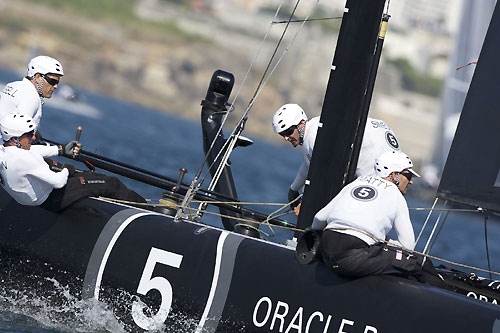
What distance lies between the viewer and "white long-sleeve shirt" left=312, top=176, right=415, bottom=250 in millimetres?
5031

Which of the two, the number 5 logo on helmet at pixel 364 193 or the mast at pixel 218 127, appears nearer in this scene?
the number 5 logo on helmet at pixel 364 193

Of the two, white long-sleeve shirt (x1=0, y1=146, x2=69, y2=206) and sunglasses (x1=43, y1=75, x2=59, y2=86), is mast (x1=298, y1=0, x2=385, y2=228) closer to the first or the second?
white long-sleeve shirt (x1=0, y1=146, x2=69, y2=206)

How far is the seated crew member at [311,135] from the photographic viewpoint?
6320 millimetres

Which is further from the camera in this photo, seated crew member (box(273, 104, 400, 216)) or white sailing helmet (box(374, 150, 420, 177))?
seated crew member (box(273, 104, 400, 216))

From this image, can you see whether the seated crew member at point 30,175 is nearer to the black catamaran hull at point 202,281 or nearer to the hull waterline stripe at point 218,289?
the black catamaran hull at point 202,281

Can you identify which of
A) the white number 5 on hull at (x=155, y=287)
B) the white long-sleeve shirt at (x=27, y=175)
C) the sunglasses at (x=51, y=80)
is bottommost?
the white number 5 on hull at (x=155, y=287)

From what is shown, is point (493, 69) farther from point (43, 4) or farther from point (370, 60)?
point (43, 4)

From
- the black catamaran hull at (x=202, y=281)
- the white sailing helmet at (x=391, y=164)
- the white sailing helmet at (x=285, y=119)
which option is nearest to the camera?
the black catamaran hull at (x=202, y=281)

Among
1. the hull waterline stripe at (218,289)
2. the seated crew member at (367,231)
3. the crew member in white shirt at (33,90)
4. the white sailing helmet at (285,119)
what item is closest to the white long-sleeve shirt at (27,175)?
the crew member in white shirt at (33,90)

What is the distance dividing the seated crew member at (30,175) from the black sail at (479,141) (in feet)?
7.41

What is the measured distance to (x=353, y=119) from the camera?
589cm

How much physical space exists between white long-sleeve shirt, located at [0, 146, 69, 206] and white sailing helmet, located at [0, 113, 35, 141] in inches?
3.2

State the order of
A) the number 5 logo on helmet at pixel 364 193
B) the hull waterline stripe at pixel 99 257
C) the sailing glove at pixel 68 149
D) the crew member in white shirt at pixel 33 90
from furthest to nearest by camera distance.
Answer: the crew member in white shirt at pixel 33 90, the sailing glove at pixel 68 149, the hull waterline stripe at pixel 99 257, the number 5 logo on helmet at pixel 364 193

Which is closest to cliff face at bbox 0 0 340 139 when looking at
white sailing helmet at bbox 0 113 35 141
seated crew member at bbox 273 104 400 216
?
seated crew member at bbox 273 104 400 216
